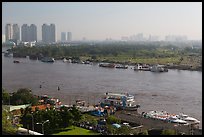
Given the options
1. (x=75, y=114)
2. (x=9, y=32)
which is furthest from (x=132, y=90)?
(x=9, y=32)

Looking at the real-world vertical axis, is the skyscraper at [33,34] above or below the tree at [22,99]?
above

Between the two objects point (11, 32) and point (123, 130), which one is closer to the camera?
point (123, 130)

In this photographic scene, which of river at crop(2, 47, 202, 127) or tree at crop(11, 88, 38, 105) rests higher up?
tree at crop(11, 88, 38, 105)

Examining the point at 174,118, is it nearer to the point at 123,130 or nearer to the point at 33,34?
the point at 123,130

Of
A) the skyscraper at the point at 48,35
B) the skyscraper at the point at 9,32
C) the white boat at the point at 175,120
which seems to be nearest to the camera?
the white boat at the point at 175,120

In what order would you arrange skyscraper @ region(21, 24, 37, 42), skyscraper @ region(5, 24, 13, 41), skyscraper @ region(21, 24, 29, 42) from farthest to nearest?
1. skyscraper @ region(21, 24, 29, 42)
2. skyscraper @ region(21, 24, 37, 42)
3. skyscraper @ region(5, 24, 13, 41)

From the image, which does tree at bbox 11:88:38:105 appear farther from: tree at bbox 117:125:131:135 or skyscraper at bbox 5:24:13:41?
skyscraper at bbox 5:24:13:41

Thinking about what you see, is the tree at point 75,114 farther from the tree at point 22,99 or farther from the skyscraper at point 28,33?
the skyscraper at point 28,33

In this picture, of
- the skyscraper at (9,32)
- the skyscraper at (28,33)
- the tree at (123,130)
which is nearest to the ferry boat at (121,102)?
the tree at (123,130)

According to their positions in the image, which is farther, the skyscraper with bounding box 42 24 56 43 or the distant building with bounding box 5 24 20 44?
the skyscraper with bounding box 42 24 56 43

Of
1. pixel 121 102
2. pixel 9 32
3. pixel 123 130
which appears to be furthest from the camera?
pixel 9 32

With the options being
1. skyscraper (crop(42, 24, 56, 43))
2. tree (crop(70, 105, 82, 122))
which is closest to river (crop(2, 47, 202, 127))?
tree (crop(70, 105, 82, 122))

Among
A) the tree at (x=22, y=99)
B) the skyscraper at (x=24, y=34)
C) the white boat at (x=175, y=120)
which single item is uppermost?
the skyscraper at (x=24, y=34)

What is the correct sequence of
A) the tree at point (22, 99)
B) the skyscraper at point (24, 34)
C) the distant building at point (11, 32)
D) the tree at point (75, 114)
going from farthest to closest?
1. the skyscraper at point (24, 34)
2. the distant building at point (11, 32)
3. the tree at point (22, 99)
4. the tree at point (75, 114)
